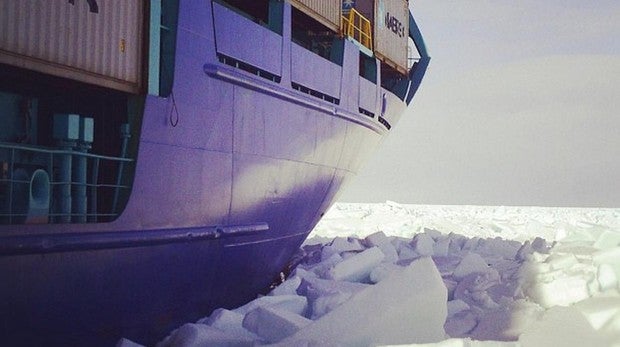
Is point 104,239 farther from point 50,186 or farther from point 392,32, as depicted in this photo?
point 392,32

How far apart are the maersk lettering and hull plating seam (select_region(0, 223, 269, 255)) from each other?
26.7 feet

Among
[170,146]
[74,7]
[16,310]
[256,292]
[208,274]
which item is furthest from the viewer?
[256,292]

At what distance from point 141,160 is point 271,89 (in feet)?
8.75

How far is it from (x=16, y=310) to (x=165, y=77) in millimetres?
2799

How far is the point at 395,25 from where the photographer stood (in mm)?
15617

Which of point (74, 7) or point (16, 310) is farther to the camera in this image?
point (74, 7)

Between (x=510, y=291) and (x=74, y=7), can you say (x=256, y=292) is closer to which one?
(x=510, y=291)

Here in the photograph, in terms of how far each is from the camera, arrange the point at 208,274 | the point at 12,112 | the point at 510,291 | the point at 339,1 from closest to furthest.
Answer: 1. the point at 12,112
2. the point at 208,274
3. the point at 510,291
4. the point at 339,1

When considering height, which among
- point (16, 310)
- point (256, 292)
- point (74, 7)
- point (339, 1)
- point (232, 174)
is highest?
point (339, 1)

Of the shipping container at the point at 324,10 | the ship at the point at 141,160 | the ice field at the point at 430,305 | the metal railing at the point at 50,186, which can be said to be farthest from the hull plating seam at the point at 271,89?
the ice field at the point at 430,305

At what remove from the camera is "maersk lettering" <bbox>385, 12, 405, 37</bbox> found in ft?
49.5

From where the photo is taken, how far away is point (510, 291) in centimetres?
938

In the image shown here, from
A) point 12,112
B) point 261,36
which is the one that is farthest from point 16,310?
point 261,36

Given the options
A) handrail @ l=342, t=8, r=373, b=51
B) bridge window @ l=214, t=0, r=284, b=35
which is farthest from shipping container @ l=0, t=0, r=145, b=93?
handrail @ l=342, t=8, r=373, b=51
